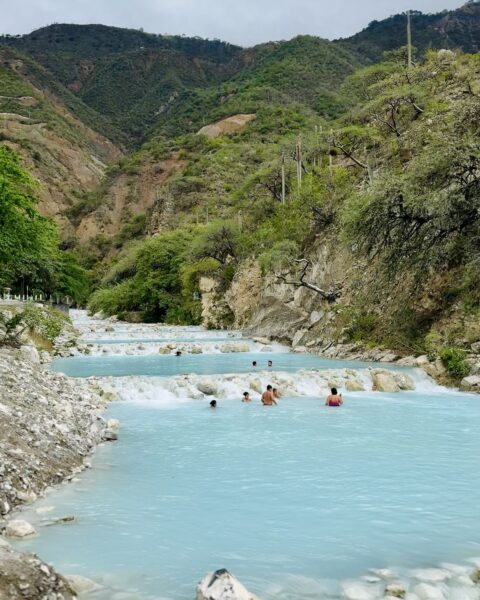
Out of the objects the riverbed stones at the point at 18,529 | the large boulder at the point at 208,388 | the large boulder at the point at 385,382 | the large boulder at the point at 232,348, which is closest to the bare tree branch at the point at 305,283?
the large boulder at the point at 232,348

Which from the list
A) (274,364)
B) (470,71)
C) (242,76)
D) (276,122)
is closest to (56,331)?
(274,364)

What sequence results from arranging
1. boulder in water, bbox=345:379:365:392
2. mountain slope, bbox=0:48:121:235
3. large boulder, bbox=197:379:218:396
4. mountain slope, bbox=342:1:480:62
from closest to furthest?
large boulder, bbox=197:379:218:396 < boulder in water, bbox=345:379:365:392 < mountain slope, bbox=0:48:121:235 < mountain slope, bbox=342:1:480:62

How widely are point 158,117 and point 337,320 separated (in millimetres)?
140754

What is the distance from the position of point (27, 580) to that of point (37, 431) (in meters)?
4.69

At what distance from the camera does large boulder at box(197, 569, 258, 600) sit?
4.64m

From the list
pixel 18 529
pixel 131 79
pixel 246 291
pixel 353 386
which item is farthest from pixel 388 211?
pixel 131 79

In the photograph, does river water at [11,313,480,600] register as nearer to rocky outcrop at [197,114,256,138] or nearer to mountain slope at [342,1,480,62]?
rocky outcrop at [197,114,256,138]

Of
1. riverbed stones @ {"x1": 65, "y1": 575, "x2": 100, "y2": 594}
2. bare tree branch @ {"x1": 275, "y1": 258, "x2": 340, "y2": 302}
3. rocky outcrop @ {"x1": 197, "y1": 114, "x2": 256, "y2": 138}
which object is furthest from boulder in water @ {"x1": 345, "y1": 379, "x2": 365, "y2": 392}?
rocky outcrop @ {"x1": 197, "y1": 114, "x2": 256, "y2": 138}

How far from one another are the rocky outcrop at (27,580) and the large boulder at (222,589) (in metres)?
1.03

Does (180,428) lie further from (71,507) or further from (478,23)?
(478,23)

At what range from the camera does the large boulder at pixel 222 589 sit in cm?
464

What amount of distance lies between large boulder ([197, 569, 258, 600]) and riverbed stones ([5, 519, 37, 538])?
2.19m

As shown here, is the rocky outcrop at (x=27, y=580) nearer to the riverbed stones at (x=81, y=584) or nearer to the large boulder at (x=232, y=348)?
the riverbed stones at (x=81, y=584)

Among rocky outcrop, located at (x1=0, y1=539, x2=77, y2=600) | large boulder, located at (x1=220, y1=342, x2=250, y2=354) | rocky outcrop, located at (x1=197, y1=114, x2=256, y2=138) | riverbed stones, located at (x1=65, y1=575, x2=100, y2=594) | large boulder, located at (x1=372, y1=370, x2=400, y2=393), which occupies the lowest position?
large boulder, located at (x1=220, y1=342, x2=250, y2=354)
